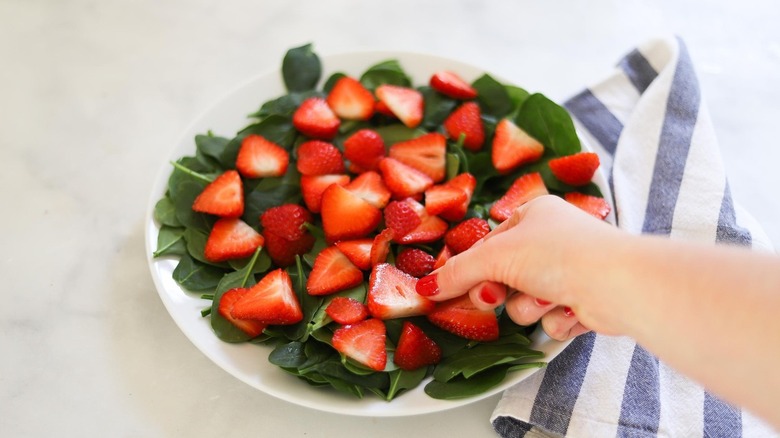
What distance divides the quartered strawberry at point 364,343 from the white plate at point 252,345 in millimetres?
50

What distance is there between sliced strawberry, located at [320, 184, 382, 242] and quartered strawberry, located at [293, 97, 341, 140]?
15 centimetres

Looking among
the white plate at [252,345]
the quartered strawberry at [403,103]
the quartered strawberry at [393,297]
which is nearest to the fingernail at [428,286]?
the quartered strawberry at [393,297]

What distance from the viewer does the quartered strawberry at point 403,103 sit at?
1171 mm

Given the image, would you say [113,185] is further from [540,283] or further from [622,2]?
[622,2]

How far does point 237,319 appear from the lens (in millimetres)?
949

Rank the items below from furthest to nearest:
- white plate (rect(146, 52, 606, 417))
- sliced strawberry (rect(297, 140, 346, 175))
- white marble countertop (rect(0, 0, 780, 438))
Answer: sliced strawberry (rect(297, 140, 346, 175)) < white marble countertop (rect(0, 0, 780, 438)) < white plate (rect(146, 52, 606, 417))

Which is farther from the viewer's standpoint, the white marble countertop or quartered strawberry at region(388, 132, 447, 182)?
quartered strawberry at region(388, 132, 447, 182)

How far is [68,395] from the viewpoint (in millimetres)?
1021

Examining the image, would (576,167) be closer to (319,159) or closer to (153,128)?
(319,159)

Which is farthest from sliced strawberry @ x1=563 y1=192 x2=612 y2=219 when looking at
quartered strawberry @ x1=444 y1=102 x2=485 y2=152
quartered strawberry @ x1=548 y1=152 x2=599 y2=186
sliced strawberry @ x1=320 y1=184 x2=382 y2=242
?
sliced strawberry @ x1=320 y1=184 x2=382 y2=242

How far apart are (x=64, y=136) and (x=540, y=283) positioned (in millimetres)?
951

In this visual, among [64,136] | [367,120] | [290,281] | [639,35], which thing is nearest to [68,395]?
[290,281]

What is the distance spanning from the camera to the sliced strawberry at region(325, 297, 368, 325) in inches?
36.9

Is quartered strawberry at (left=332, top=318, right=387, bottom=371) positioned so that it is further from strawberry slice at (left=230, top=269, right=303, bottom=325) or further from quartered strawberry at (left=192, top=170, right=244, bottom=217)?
quartered strawberry at (left=192, top=170, right=244, bottom=217)
